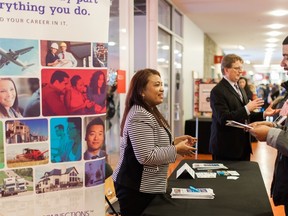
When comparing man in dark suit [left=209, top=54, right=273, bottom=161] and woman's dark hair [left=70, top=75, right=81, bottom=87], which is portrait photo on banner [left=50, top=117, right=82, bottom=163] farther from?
man in dark suit [left=209, top=54, right=273, bottom=161]

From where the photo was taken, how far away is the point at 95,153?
1730 mm

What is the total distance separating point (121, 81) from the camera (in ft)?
13.9

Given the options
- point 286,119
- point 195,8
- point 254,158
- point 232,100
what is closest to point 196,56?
point 195,8

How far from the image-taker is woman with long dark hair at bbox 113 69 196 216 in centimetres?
199

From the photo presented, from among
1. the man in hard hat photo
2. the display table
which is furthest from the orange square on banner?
the man in hard hat photo

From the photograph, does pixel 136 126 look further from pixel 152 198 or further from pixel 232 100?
pixel 232 100

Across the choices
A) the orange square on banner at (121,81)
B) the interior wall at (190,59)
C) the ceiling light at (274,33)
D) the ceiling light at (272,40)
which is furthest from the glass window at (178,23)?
the ceiling light at (272,40)

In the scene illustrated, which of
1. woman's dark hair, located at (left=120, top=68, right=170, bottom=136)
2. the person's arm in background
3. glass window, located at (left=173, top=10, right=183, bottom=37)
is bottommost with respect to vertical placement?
the person's arm in background

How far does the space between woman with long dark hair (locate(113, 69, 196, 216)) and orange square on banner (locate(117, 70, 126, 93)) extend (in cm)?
202

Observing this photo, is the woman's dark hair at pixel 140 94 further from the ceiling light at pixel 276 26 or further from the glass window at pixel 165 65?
the ceiling light at pixel 276 26

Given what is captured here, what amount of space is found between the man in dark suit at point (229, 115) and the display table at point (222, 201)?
696 mm

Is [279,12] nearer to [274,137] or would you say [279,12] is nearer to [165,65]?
[165,65]

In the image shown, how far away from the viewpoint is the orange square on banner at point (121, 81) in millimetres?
4182

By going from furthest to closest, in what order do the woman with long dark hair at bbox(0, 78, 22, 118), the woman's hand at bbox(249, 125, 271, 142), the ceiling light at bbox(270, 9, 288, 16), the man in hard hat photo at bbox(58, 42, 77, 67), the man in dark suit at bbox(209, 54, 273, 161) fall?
1. the ceiling light at bbox(270, 9, 288, 16)
2. the man in dark suit at bbox(209, 54, 273, 161)
3. the woman's hand at bbox(249, 125, 271, 142)
4. the man in hard hat photo at bbox(58, 42, 77, 67)
5. the woman with long dark hair at bbox(0, 78, 22, 118)
